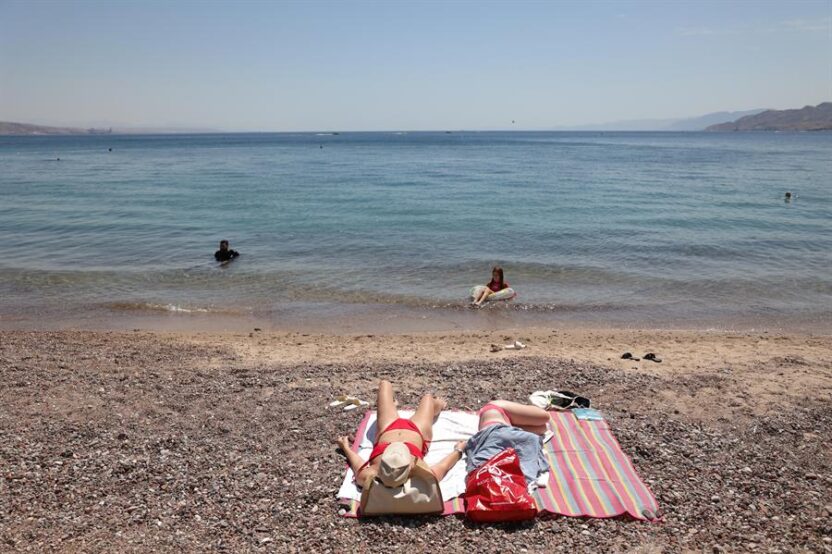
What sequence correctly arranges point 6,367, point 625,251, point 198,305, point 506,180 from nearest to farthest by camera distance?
point 6,367 < point 198,305 < point 625,251 < point 506,180

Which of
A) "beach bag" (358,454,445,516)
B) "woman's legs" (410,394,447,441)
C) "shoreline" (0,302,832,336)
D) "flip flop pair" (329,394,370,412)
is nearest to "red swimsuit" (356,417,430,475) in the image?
"woman's legs" (410,394,447,441)

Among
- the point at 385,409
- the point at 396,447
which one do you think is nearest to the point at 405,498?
the point at 396,447

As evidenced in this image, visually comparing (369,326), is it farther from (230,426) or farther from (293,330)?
(230,426)

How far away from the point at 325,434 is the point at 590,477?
3709mm

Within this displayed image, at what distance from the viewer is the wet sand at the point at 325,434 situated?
6.34m

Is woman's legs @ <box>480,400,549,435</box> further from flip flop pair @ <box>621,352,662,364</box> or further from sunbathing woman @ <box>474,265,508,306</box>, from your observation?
sunbathing woman @ <box>474,265,508,306</box>

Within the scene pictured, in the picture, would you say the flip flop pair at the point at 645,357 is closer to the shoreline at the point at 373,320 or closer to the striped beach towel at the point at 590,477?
the shoreline at the point at 373,320

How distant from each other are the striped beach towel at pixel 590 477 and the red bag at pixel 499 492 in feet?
1.01

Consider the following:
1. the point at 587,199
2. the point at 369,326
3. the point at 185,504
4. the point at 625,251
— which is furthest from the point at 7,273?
the point at 587,199

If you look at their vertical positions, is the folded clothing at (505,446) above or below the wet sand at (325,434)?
above

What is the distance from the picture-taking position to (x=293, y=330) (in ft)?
48.8

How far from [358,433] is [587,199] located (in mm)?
30669

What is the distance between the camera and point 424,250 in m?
22.8

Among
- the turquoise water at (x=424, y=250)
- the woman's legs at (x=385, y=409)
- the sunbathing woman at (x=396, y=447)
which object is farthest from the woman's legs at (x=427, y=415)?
the turquoise water at (x=424, y=250)
